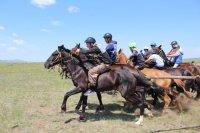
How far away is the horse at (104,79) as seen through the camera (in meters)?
10.9

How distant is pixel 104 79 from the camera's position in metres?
11.0

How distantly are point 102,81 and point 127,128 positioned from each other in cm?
198

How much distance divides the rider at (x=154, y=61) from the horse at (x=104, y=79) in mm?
2538

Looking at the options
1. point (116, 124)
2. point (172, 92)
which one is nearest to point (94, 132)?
point (116, 124)

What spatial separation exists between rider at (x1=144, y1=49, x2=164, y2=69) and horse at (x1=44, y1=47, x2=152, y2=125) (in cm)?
254

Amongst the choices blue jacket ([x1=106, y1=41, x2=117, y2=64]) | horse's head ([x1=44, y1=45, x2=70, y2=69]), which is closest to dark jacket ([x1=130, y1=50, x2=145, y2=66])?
blue jacket ([x1=106, y1=41, x2=117, y2=64])

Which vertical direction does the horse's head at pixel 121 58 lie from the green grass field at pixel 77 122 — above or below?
above

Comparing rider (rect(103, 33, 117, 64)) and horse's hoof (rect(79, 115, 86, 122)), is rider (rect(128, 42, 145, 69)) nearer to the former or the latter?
rider (rect(103, 33, 117, 64))

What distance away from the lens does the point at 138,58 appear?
1386 cm

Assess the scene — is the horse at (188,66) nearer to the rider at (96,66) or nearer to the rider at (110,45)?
the rider at (110,45)

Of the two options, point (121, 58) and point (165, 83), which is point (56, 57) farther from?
point (165, 83)

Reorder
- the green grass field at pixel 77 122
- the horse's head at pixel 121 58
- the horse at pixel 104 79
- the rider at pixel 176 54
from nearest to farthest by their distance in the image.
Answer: the green grass field at pixel 77 122 → the horse at pixel 104 79 → the horse's head at pixel 121 58 → the rider at pixel 176 54

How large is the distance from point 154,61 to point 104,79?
3785 millimetres

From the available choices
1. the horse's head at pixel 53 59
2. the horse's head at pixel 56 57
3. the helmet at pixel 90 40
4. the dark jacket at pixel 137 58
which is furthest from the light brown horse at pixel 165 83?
the horse's head at pixel 53 59
